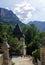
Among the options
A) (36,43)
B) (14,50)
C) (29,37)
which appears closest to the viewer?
(14,50)

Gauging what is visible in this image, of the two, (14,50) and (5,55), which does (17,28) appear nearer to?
(14,50)

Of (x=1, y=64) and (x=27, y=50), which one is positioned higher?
(x=1, y=64)

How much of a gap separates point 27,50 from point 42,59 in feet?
191

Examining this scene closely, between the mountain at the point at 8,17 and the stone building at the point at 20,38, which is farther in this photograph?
the mountain at the point at 8,17

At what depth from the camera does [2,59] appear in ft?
38.8

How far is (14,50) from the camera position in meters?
53.9

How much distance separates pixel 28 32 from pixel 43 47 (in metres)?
71.4

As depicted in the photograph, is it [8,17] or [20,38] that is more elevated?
[8,17]

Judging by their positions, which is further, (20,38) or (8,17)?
(8,17)

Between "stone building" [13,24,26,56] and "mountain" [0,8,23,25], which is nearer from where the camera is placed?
"stone building" [13,24,26,56]

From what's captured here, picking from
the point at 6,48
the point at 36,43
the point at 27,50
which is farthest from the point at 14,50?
the point at 6,48

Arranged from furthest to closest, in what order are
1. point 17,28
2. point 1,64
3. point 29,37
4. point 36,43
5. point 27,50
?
point 29,37
point 17,28
point 27,50
point 36,43
point 1,64

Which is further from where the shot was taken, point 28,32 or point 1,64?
point 28,32

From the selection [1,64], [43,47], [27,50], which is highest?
[43,47]
